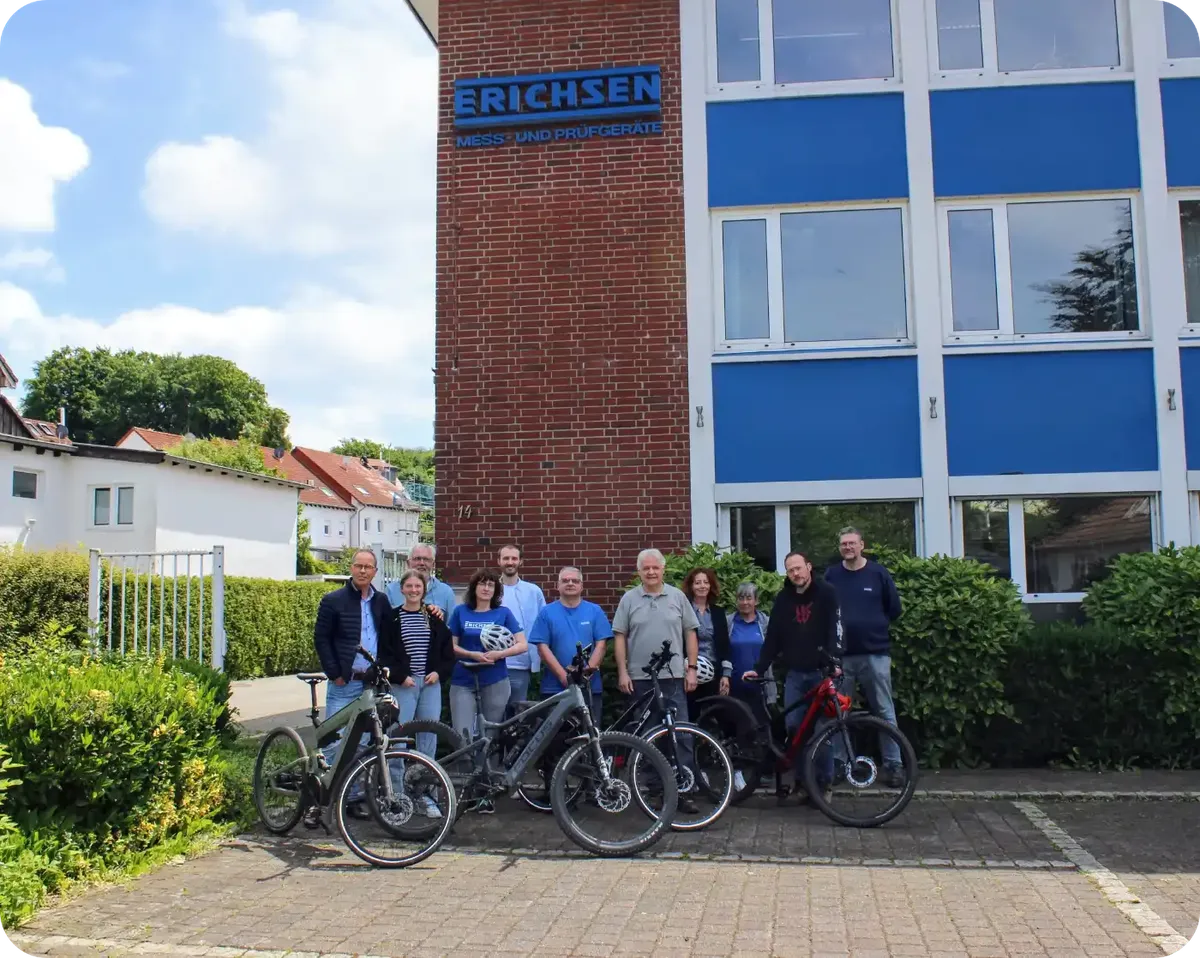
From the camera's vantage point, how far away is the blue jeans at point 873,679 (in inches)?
336

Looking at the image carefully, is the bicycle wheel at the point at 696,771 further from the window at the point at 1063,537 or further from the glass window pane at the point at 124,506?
the glass window pane at the point at 124,506

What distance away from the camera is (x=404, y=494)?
9319 cm

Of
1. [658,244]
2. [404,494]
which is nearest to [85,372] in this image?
[404,494]

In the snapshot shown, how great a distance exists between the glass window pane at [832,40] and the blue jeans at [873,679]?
605cm

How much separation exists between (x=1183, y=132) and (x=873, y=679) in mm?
6580

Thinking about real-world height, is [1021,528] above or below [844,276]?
below

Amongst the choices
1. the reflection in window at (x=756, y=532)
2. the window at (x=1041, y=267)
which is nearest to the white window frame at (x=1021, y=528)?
the window at (x=1041, y=267)

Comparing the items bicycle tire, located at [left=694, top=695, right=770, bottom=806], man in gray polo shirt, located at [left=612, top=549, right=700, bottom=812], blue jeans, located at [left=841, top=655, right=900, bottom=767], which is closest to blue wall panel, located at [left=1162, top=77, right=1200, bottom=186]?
blue jeans, located at [left=841, top=655, right=900, bottom=767]

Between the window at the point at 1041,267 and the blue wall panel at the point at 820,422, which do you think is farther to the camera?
the window at the point at 1041,267

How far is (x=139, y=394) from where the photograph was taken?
70562 millimetres

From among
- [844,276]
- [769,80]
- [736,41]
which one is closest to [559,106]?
[736,41]

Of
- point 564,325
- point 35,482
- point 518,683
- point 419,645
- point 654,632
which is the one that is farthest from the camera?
point 35,482

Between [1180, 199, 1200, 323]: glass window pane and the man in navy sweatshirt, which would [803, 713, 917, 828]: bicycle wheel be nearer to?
the man in navy sweatshirt

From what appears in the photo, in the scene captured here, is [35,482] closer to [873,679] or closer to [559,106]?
[559,106]
